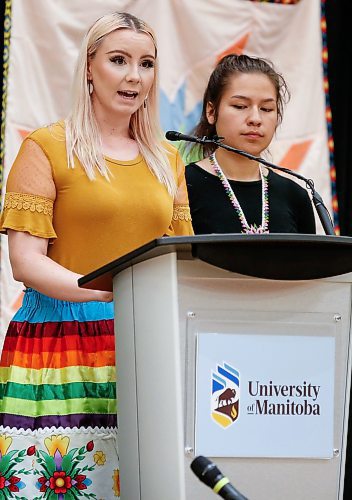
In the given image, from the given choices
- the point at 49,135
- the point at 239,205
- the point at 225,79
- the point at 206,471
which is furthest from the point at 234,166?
the point at 206,471

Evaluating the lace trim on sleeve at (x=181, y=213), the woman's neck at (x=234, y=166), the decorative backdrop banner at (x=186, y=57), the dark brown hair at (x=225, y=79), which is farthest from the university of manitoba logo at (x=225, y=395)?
the decorative backdrop banner at (x=186, y=57)

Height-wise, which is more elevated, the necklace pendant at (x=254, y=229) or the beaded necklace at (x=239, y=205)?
the beaded necklace at (x=239, y=205)

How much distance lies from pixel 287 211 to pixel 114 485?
1.02 m

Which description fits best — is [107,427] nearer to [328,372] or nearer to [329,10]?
[328,372]

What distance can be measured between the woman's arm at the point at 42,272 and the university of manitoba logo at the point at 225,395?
1.22 feet

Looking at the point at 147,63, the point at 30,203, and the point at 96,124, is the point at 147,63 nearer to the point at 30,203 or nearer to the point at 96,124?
the point at 96,124

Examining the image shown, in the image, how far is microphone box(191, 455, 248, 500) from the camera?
4.26ft

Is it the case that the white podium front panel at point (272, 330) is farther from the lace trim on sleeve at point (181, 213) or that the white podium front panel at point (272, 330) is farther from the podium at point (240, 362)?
the lace trim on sleeve at point (181, 213)

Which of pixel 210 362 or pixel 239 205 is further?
pixel 239 205

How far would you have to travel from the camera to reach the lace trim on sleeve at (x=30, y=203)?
77.7 inches

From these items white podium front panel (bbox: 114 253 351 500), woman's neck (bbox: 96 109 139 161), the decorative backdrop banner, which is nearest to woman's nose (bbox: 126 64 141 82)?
woman's neck (bbox: 96 109 139 161)

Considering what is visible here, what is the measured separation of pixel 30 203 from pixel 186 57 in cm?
185

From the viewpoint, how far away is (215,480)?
52.4 inches

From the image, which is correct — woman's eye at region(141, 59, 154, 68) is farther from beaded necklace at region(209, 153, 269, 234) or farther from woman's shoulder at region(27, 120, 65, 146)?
beaded necklace at region(209, 153, 269, 234)
